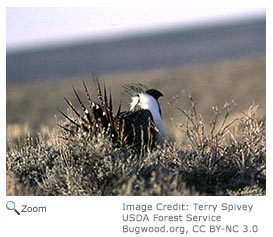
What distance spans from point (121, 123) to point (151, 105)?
36cm

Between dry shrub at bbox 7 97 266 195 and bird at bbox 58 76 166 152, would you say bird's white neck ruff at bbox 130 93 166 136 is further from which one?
dry shrub at bbox 7 97 266 195

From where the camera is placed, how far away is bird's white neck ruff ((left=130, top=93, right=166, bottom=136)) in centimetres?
464

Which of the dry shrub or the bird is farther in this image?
the bird

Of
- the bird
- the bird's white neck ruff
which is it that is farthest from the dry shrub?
the bird's white neck ruff

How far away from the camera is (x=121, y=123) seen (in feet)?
14.5

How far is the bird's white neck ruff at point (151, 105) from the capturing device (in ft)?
15.2
